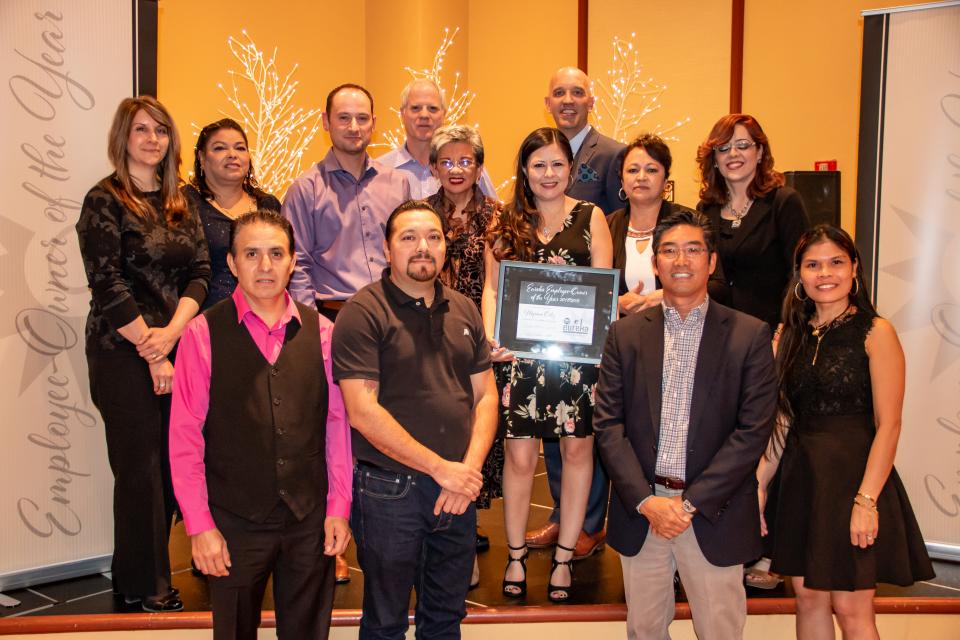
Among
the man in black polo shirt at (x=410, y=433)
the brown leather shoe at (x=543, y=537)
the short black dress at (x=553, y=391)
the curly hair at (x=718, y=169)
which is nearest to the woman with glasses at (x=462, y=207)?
the short black dress at (x=553, y=391)

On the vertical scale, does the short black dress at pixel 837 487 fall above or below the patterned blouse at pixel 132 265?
below

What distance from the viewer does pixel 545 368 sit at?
3381 mm

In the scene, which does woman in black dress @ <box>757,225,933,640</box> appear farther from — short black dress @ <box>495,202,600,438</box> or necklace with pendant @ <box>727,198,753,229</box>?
short black dress @ <box>495,202,600,438</box>

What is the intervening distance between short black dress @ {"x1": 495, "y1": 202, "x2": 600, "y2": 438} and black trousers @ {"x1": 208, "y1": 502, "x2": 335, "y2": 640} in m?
0.98

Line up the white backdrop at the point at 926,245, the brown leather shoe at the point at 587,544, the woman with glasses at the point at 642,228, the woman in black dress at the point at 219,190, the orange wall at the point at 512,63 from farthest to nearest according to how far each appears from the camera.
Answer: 1. the orange wall at the point at 512,63
2. the white backdrop at the point at 926,245
3. the brown leather shoe at the point at 587,544
4. the woman in black dress at the point at 219,190
5. the woman with glasses at the point at 642,228

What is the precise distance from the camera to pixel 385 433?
2.63 m

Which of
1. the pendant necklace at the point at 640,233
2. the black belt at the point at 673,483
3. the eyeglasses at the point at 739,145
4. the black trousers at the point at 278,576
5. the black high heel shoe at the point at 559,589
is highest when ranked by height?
the eyeglasses at the point at 739,145

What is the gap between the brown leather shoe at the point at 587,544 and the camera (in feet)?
13.1

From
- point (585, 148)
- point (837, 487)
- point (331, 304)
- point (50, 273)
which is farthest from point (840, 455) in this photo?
point (50, 273)

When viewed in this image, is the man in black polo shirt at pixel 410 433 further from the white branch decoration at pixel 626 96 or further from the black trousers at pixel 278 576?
the white branch decoration at pixel 626 96

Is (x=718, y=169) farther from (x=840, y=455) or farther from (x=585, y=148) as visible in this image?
(x=840, y=455)

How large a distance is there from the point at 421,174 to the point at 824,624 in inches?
104

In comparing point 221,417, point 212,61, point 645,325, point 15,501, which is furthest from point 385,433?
point 212,61

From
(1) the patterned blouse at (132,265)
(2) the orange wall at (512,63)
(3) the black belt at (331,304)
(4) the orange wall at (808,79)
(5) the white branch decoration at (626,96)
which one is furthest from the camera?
(2) the orange wall at (512,63)
